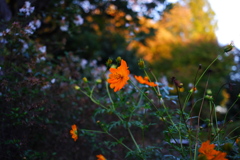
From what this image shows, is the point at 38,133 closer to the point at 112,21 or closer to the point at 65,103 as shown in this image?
the point at 65,103

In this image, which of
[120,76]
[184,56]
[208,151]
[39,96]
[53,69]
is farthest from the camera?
[184,56]

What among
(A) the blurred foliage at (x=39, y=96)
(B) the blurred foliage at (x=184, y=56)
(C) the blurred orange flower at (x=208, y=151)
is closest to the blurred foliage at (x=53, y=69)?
(A) the blurred foliage at (x=39, y=96)

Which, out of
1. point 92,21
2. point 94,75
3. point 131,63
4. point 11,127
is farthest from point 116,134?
point 131,63

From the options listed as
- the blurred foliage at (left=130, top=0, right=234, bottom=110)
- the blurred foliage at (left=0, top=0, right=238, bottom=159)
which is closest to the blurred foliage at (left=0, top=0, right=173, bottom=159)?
the blurred foliage at (left=0, top=0, right=238, bottom=159)

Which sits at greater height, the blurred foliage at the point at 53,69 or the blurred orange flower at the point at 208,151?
the blurred orange flower at the point at 208,151

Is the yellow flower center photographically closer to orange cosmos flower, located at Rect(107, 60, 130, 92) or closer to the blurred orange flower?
orange cosmos flower, located at Rect(107, 60, 130, 92)

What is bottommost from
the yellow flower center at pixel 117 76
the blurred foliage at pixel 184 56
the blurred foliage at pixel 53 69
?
the blurred foliage at pixel 184 56

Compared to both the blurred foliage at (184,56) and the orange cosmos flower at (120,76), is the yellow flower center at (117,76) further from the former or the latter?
the blurred foliage at (184,56)

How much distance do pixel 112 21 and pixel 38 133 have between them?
322 cm

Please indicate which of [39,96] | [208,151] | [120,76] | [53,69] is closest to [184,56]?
[53,69]

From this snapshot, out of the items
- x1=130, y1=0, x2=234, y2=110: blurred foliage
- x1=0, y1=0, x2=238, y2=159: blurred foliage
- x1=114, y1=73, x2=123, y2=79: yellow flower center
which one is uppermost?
x1=114, y1=73, x2=123, y2=79: yellow flower center

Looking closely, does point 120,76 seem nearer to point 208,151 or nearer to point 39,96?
point 208,151

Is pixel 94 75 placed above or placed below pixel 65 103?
below

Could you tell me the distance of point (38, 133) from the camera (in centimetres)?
266
